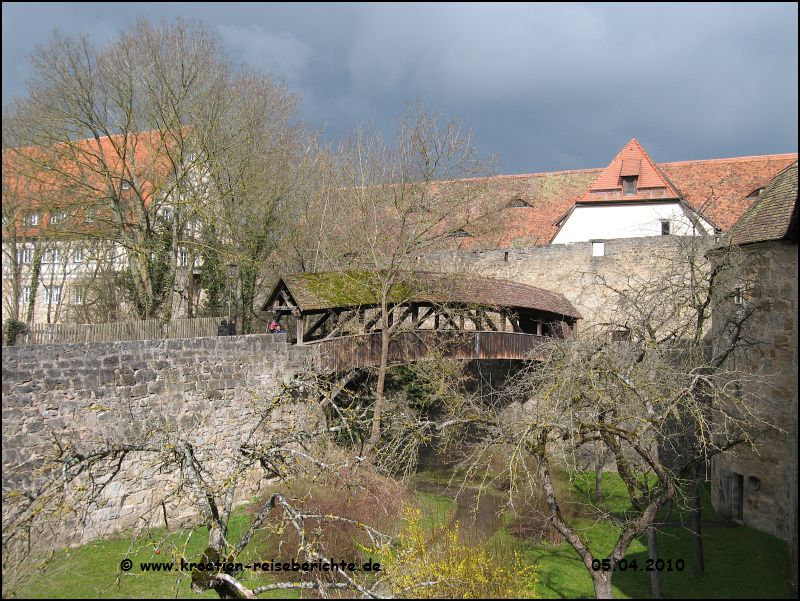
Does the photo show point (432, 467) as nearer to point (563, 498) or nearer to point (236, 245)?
point (563, 498)

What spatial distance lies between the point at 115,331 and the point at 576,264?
14563 millimetres

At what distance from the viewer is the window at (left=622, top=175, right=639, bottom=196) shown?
2130 centimetres

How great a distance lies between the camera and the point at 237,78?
1705 cm

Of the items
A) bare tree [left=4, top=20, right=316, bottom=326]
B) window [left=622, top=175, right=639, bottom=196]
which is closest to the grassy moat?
bare tree [left=4, top=20, right=316, bottom=326]

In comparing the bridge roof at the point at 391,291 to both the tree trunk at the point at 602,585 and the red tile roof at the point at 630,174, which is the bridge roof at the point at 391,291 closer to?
the tree trunk at the point at 602,585

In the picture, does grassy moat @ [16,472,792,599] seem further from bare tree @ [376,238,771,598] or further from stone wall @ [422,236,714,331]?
stone wall @ [422,236,714,331]

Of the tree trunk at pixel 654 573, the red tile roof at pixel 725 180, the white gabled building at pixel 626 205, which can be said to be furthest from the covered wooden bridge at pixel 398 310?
the red tile roof at pixel 725 180

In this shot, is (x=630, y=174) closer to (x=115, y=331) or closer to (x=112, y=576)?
(x=115, y=331)

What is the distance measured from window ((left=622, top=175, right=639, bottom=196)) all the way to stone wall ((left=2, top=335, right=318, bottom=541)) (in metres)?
14.2

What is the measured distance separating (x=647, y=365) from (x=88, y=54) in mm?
13214

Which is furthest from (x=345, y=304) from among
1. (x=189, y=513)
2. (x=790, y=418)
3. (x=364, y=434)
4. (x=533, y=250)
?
(x=533, y=250)

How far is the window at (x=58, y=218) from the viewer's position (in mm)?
15359

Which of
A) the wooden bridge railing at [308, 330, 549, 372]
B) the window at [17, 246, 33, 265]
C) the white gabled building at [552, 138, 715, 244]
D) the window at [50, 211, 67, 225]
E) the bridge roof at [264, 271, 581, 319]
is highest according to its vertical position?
the white gabled building at [552, 138, 715, 244]

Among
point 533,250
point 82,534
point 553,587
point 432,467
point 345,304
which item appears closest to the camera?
point 82,534
